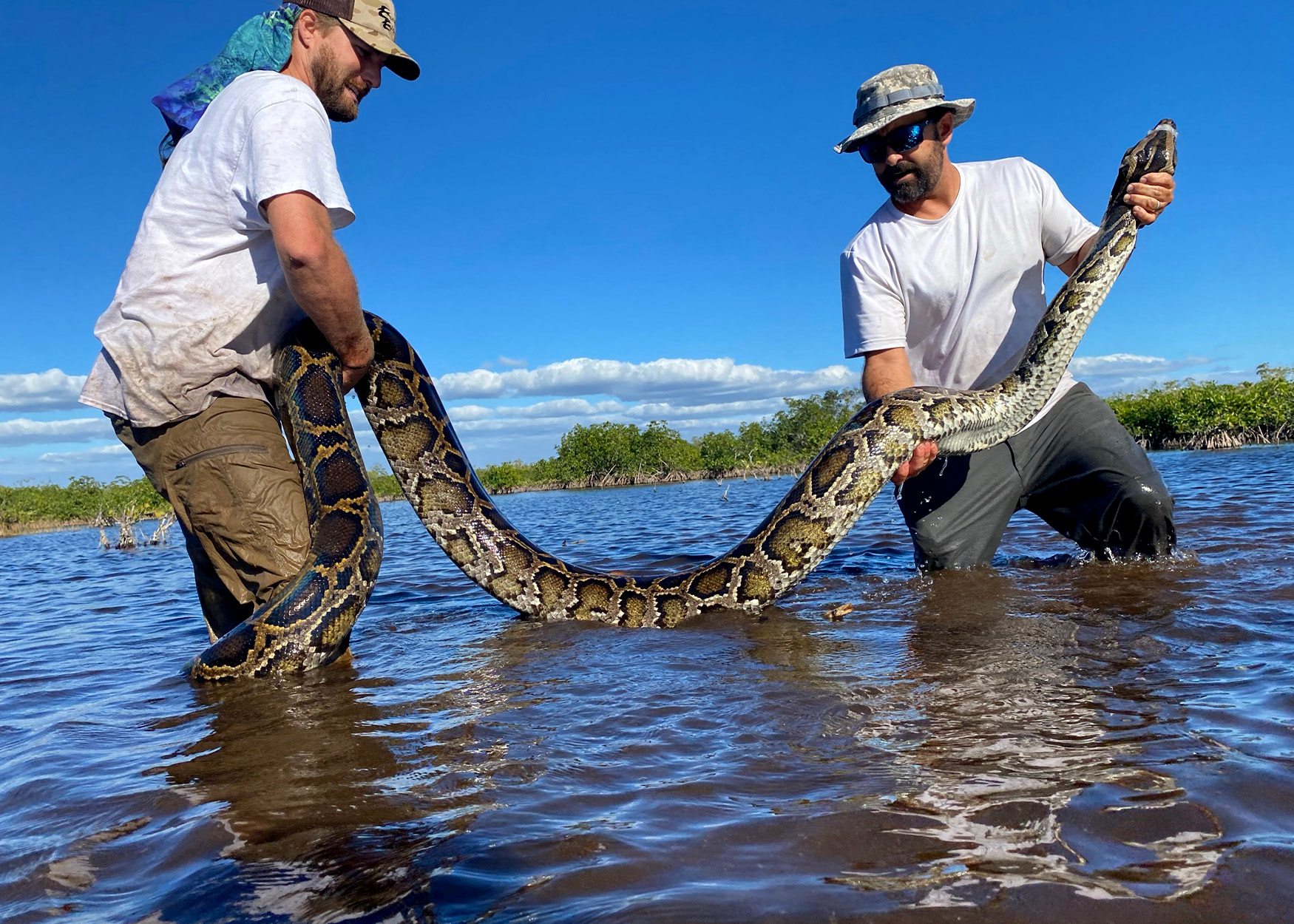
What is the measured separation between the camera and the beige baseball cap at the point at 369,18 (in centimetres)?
493

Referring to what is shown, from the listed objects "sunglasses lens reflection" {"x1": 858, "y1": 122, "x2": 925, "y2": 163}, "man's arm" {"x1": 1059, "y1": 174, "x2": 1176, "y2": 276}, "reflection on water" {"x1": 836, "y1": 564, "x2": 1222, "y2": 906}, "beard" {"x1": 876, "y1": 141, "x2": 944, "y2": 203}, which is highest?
"sunglasses lens reflection" {"x1": 858, "y1": 122, "x2": 925, "y2": 163}

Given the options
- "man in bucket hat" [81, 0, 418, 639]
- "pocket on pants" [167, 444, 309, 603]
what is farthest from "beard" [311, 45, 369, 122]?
"pocket on pants" [167, 444, 309, 603]

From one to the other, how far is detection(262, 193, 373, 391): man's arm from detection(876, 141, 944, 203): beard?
4.45 metres

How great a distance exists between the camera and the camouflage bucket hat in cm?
669

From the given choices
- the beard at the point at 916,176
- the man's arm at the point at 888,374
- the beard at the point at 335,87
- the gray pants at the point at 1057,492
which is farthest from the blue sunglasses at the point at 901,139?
the beard at the point at 335,87

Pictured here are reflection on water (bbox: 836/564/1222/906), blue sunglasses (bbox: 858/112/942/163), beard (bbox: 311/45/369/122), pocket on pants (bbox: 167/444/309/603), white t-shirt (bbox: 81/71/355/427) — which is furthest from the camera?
blue sunglasses (bbox: 858/112/942/163)

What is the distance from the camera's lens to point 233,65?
5.26 m

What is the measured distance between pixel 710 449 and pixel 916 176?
7233 centimetres

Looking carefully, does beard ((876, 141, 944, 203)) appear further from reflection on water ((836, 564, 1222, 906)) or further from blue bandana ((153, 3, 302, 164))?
blue bandana ((153, 3, 302, 164))

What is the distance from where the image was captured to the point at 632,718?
3.96 meters

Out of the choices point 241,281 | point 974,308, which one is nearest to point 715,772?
point 241,281

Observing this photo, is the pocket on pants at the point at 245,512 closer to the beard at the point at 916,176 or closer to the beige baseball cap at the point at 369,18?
the beige baseball cap at the point at 369,18

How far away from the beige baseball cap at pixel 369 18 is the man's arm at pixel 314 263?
1.30m

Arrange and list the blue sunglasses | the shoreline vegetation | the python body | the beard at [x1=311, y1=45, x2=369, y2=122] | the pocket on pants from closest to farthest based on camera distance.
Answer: the pocket on pants < the beard at [x1=311, y1=45, x2=369, y2=122] < the python body < the blue sunglasses < the shoreline vegetation
